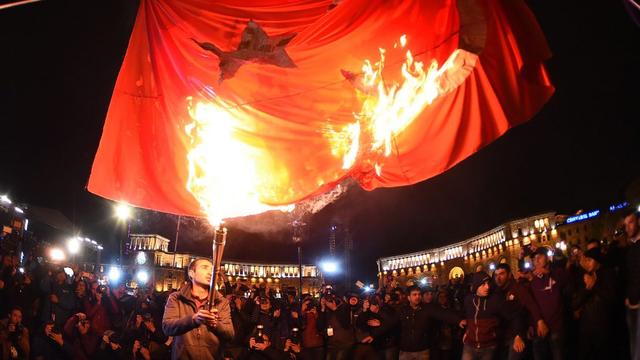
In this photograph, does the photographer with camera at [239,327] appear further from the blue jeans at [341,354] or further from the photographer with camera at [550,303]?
the photographer with camera at [550,303]

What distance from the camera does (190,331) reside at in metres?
6.14

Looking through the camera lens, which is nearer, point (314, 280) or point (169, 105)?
→ point (169, 105)

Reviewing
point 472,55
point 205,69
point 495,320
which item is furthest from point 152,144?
point 495,320

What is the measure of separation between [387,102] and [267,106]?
5.60 feet

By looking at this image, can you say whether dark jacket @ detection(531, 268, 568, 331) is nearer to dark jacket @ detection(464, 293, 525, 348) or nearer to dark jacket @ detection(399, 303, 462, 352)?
dark jacket @ detection(464, 293, 525, 348)

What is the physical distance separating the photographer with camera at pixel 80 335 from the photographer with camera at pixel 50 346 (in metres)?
0.21

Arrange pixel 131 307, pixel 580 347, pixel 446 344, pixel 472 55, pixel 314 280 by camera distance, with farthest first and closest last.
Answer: pixel 314 280 < pixel 131 307 < pixel 446 344 < pixel 580 347 < pixel 472 55

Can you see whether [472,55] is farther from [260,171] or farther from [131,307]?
[131,307]

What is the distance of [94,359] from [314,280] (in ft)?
437

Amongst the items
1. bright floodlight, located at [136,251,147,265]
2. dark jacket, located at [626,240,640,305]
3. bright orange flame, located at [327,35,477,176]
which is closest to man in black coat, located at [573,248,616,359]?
dark jacket, located at [626,240,640,305]

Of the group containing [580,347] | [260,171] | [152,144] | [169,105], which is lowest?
[580,347]

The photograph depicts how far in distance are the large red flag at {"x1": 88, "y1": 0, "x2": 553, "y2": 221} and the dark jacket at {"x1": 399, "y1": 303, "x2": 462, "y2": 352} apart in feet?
16.2

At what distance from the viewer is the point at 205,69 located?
647cm

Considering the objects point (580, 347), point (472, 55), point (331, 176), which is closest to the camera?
point (472, 55)
